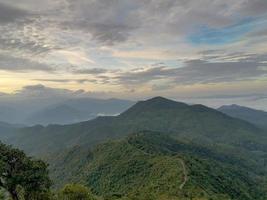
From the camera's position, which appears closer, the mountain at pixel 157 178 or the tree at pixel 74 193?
the tree at pixel 74 193

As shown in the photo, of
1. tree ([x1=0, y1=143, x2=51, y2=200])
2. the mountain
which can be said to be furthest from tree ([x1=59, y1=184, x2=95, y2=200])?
the mountain

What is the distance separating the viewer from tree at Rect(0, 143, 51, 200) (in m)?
54.0

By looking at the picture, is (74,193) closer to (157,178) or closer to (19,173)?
(19,173)

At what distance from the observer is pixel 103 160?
186 meters

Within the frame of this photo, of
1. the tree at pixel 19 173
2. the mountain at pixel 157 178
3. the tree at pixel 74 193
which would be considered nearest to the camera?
the tree at pixel 19 173

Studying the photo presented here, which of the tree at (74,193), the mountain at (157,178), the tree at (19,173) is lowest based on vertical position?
the mountain at (157,178)

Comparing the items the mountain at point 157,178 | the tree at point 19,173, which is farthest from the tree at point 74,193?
the mountain at point 157,178

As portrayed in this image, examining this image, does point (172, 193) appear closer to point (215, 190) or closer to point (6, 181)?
point (215, 190)

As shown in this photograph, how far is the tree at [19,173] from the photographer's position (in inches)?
2125

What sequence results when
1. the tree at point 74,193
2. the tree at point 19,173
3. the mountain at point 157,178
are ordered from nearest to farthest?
the tree at point 19,173 < the tree at point 74,193 < the mountain at point 157,178

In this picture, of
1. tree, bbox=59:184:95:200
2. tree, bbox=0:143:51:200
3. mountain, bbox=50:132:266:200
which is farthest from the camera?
mountain, bbox=50:132:266:200

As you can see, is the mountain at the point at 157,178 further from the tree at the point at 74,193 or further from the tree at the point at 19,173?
the tree at the point at 19,173

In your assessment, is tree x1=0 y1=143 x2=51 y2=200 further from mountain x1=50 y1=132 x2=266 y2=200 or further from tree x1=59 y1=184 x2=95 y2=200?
mountain x1=50 y1=132 x2=266 y2=200

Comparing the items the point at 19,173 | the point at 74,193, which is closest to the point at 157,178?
the point at 74,193
